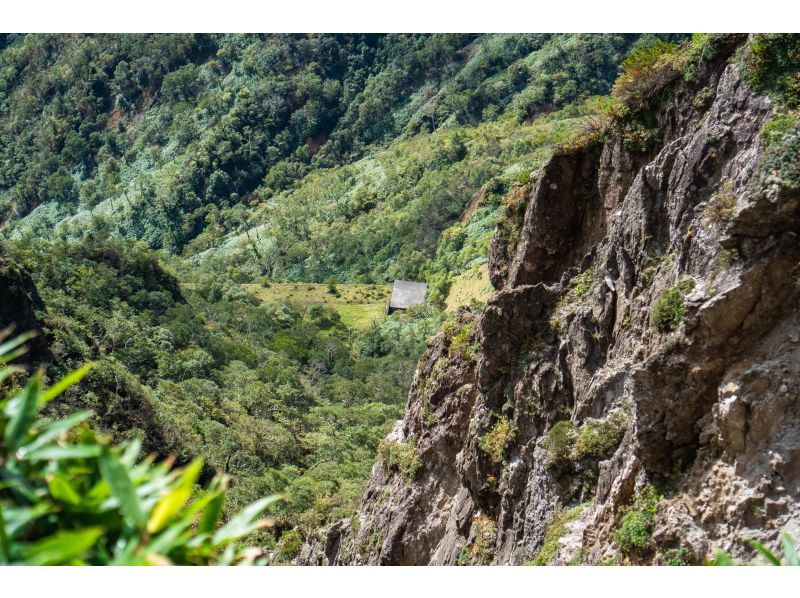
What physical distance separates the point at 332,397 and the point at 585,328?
46212 millimetres

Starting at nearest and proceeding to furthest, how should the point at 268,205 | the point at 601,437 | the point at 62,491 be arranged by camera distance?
1. the point at 62,491
2. the point at 601,437
3. the point at 268,205

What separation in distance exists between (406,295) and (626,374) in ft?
220

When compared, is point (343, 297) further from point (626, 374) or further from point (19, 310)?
point (626, 374)

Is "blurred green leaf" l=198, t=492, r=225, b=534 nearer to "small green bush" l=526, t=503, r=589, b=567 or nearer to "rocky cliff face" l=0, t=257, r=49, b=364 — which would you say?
"small green bush" l=526, t=503, r=589, b=567

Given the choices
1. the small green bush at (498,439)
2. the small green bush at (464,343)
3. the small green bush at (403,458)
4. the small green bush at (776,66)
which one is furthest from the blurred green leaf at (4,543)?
the small green bush at (403,458)

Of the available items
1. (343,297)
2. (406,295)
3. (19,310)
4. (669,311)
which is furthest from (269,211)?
(669,311)

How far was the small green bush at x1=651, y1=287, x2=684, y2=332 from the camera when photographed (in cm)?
897

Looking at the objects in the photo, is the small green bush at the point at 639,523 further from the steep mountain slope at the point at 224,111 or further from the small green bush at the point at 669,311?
the steep mountain slope at the point at 224,111

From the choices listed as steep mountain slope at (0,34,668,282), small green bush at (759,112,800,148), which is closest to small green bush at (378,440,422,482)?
small green bush at (759,112,800,148)

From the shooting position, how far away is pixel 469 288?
64.9 m

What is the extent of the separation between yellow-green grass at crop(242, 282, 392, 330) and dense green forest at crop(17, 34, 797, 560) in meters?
0.77

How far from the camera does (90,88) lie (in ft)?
494

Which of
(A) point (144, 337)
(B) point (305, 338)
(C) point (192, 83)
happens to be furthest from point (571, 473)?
(C) point (192, 83)

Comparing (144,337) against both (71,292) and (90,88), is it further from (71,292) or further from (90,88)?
(90,88)
